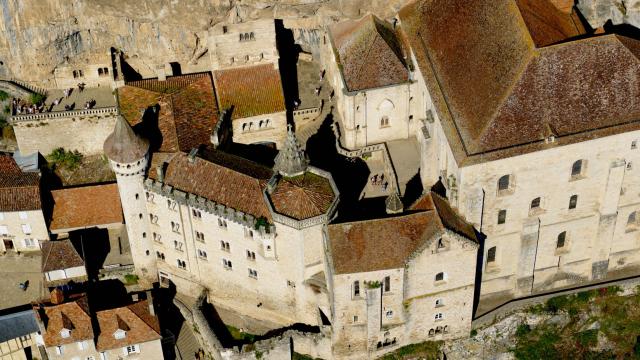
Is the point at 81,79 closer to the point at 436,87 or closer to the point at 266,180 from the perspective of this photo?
the point at 266,180

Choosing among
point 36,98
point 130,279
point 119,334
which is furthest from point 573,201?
point 36,98

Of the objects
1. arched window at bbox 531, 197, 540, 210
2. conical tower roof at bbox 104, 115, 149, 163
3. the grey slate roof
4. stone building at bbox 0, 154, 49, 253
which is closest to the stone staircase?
the grey slate roof

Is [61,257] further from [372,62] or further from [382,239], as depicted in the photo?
[372,62]

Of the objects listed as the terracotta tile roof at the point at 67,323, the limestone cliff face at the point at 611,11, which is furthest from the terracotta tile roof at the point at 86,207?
the limestone cliff face at the point at 611,11

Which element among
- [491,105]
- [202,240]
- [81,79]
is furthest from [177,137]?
[491,105]

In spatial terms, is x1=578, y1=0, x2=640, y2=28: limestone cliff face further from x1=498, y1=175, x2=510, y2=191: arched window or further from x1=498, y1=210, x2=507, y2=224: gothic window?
x1=498, y1=210, x2=507, y2=224: gothic window
